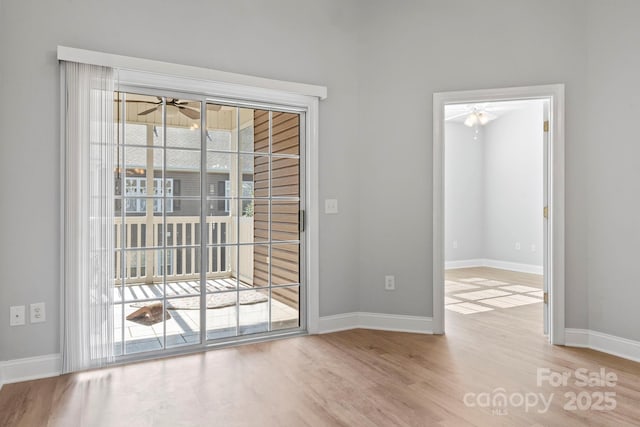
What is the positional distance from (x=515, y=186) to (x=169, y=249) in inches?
266

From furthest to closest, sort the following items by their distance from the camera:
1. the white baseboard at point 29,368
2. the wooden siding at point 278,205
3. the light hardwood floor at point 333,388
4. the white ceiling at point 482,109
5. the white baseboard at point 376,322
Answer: the white ceiling at point 482,109 → the white baseboard at point 376,322 → the wooden siding at point 278,205 → the white baseboard at point 29,368 → the light hardwood floor at point 333,388

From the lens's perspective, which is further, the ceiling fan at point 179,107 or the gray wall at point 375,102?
the ceiling fan at point 179,107

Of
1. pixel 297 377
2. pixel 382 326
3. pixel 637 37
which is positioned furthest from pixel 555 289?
pixel 297 377

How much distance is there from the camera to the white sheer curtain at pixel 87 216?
2752mm

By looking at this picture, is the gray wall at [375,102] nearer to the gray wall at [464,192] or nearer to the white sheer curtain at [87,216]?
the white sheer curtain at [87,216]

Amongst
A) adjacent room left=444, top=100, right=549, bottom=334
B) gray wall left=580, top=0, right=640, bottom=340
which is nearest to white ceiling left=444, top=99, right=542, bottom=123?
adjacent room left=444, top=100, right=549, bottom=334

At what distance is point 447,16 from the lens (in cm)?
369

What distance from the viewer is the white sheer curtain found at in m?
2.75

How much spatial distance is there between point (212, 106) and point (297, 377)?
2.21 metres

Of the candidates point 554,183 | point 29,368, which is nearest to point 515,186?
point 554,183

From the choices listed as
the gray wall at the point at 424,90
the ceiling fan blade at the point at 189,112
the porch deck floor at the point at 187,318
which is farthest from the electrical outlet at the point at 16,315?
the gray wall at the point at 424,90

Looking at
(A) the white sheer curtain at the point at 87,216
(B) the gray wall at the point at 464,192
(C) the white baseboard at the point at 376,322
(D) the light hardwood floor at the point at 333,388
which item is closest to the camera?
(D) the light hardwood floor at the point at 333,388

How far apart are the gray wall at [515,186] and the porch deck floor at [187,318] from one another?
5576 mm

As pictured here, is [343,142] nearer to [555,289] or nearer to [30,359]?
[555,289]
